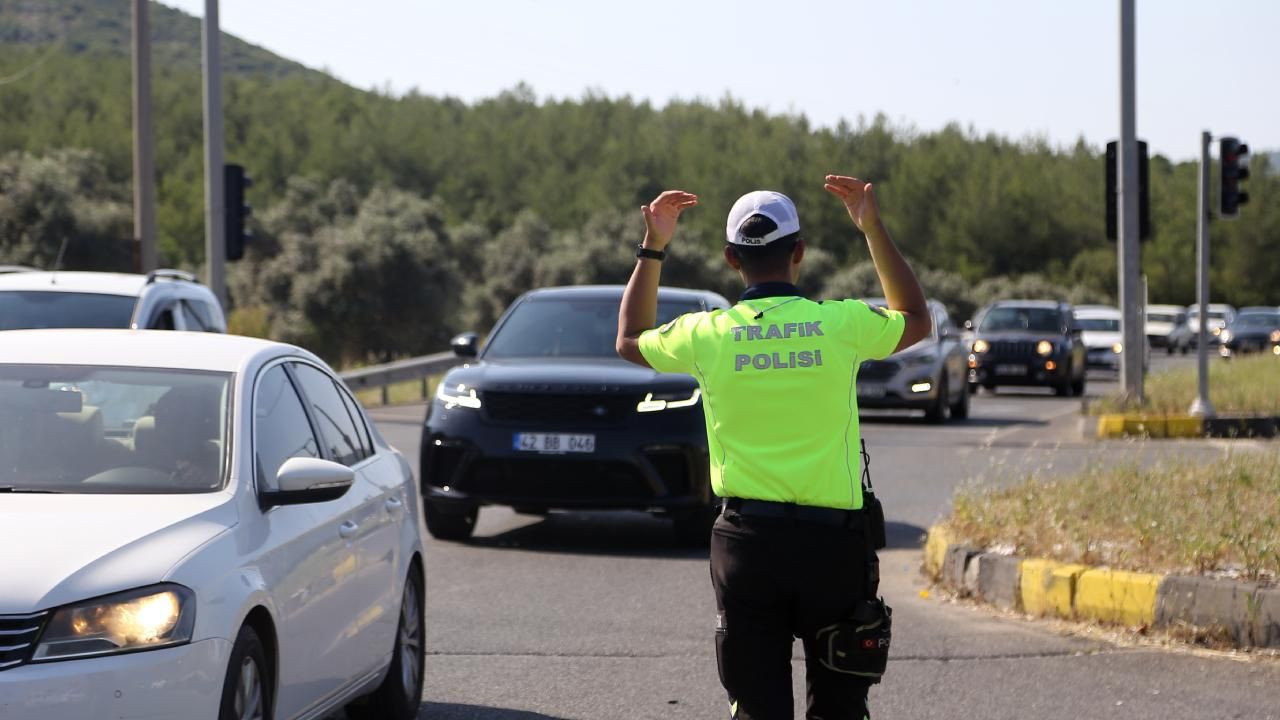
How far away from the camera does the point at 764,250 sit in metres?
4.53

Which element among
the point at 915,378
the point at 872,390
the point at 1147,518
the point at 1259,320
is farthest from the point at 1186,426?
the point at 1259,320

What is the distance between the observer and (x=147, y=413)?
5.76 m

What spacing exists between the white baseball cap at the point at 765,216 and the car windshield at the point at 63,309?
29.5ft

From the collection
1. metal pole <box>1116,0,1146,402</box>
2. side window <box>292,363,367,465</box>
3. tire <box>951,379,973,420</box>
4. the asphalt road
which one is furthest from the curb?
side window <box>292,363,367,465</box>

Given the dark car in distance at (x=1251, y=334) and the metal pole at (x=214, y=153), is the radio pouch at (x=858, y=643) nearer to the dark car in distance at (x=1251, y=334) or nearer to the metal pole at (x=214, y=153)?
the metal pole at (x=214, y=153)

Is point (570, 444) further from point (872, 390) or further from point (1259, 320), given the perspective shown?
point (1259, 320)

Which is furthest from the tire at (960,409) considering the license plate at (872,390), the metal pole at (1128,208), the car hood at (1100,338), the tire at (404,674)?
the tire at (404,674)

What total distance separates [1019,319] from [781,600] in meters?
29.9

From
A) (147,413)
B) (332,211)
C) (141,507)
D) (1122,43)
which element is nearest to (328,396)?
(147,413)

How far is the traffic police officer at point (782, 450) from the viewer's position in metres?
4.33

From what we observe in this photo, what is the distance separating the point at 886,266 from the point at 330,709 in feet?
7.91

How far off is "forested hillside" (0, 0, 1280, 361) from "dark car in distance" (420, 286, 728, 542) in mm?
45447

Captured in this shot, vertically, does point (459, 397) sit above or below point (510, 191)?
below

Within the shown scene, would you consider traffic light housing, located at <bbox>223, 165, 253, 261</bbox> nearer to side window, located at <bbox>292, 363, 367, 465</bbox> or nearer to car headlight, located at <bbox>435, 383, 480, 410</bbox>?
car headlight, located at <bbox>435, 383, 480, 410</bbox>
